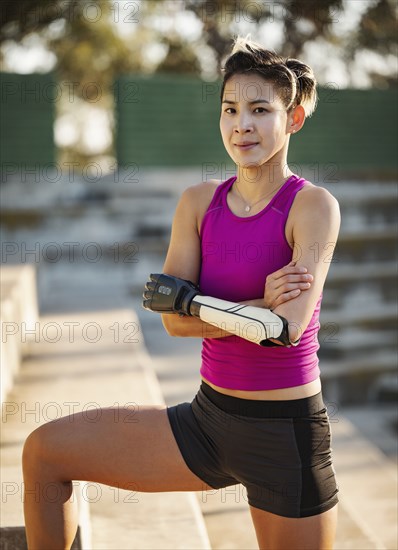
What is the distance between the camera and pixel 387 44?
42.5ft

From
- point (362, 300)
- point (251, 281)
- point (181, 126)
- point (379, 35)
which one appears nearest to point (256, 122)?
point (251, 281)

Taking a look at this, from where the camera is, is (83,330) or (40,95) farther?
(40,95)

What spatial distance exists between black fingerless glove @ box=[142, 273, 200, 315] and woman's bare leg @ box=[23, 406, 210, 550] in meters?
0.26

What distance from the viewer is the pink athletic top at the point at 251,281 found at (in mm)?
1628

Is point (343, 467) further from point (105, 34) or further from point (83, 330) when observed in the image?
point (105, 34)

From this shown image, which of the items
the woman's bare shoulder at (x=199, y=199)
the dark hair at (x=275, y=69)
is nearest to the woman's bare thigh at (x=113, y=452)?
the woman's bare shoulder at (x=199, y=199)

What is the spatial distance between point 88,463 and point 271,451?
0.42 metres

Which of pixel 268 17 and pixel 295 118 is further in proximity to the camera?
pixel 268 17

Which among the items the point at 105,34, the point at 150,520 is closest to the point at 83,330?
the point at 150,520

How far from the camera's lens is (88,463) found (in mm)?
1659

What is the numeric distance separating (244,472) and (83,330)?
3385mm

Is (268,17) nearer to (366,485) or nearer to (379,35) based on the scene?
(379,35)

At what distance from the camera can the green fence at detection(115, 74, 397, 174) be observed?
27.0ft

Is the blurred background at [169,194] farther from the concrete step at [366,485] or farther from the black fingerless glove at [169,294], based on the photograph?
the black fingerless glove at [169,294]
